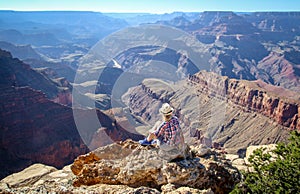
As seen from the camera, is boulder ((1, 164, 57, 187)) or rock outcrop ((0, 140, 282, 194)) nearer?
rock outcrop ((0, 140, 282, 194))

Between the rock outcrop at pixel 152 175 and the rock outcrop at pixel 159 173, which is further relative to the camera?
the rock outcrop at pixel 159 173

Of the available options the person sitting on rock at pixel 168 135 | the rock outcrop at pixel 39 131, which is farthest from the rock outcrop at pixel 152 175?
the rock outcrop at pixel 39 131

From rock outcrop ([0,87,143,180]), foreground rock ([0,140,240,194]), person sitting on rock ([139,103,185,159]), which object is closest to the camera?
foreground rock ([0,140,240,194])

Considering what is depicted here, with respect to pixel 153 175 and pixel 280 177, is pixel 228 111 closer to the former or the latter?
pixel 280 177

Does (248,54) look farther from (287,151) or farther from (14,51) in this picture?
(287,151)

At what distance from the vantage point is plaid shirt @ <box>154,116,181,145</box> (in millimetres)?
8906

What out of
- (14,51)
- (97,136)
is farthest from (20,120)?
(14,51)

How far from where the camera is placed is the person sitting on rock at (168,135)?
29.2 feet

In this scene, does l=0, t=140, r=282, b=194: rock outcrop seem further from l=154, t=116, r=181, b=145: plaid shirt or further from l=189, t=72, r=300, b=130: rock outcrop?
l=189, t=72, r=300, b=130: rock outcrop

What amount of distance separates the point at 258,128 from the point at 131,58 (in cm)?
11666

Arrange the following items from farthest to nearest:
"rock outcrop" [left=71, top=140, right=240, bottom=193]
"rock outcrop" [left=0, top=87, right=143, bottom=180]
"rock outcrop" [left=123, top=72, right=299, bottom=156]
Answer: "rock outcrop" [left=123, top=72, right=299, bottom=156], "rock outcrop" [left=0, top=87, right=143, bottom=180], "rock outcrop" [left=71, top=140, right=240, bottom=193]

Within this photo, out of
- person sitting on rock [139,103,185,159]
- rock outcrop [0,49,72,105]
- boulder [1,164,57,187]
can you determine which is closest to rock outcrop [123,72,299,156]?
rock outcrop [0,49,72,105]

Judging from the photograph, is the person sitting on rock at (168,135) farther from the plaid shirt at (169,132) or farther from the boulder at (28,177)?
the boulder at (28,177)

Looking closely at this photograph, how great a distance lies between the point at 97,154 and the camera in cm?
1144
